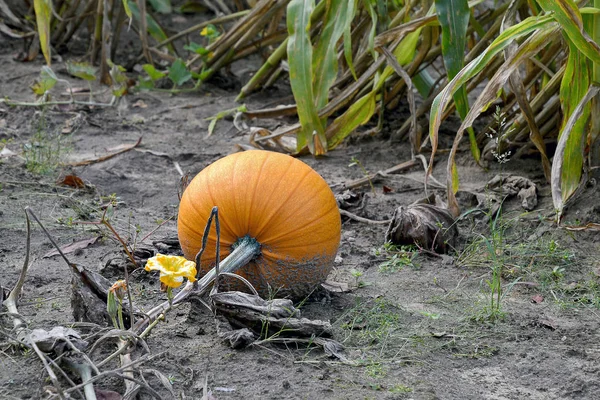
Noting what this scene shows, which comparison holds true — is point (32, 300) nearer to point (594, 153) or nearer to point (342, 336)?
point (342, 336)

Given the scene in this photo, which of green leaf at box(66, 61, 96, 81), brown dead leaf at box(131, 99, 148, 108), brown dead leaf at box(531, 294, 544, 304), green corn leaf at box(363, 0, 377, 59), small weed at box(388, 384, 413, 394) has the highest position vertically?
green corn leaf at box(363, 0, 377, 59)

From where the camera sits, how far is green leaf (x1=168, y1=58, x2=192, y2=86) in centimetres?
515

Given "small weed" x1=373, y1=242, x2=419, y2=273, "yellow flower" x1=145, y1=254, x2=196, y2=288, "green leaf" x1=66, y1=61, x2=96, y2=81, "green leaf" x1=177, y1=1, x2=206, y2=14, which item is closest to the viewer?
"yellow flower" x1=145, y1=254, x2=196, y2=288

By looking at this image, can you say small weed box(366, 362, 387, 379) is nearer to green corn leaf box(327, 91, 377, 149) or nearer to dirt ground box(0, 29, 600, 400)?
dirt ground box(0, 29, 600, 400)

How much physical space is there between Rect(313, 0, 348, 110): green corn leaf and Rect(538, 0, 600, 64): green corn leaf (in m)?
1.10

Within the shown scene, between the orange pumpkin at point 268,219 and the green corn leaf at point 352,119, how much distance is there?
58.1 inches

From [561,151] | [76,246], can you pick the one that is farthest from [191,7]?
[561,151]

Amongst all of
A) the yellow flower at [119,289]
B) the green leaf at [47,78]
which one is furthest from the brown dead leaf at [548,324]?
the green leaf at [47,78]

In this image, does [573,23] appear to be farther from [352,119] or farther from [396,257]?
[352,119]

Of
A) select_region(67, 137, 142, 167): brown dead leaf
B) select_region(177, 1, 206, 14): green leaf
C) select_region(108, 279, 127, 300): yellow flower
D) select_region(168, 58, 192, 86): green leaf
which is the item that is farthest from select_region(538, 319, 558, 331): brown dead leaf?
select_region(177, 1, 206, 14): green leaf

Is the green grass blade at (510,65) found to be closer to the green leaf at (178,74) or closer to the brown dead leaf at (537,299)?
the brown dead leaf at (537,299)

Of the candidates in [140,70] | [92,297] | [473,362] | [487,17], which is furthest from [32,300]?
[140,70]

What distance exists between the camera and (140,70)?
576 cm

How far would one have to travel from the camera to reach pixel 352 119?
399cm
